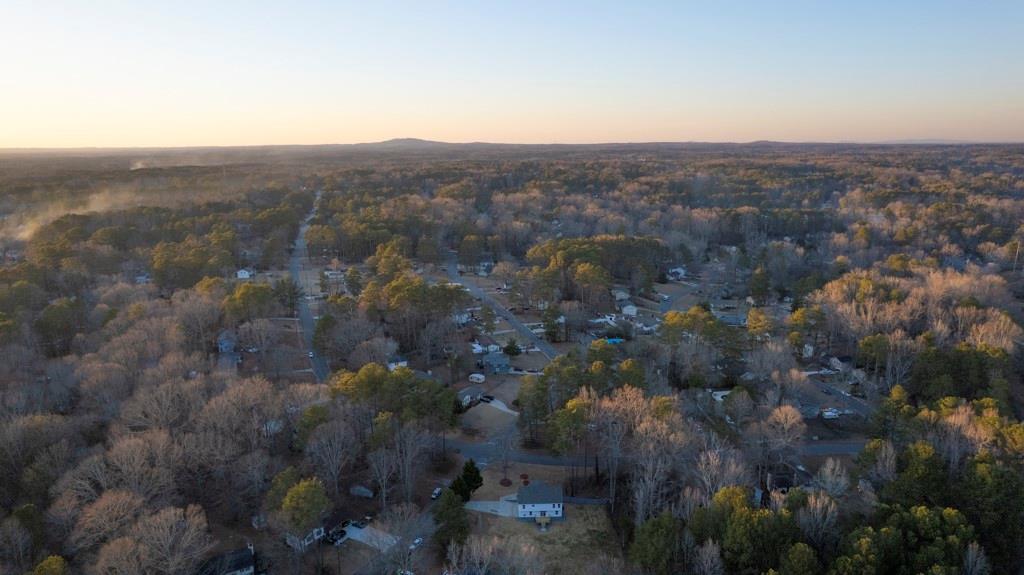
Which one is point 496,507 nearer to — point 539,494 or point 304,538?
point 539,494

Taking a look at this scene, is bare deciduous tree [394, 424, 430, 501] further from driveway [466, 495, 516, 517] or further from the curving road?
the curving road

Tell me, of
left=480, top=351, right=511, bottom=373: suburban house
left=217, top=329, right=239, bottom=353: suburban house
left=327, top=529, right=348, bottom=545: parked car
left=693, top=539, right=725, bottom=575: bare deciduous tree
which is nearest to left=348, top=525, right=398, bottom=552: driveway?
left=327, top=529, right=348, bottom=545: parked car

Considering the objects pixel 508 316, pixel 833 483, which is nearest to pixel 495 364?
pixel 508 316

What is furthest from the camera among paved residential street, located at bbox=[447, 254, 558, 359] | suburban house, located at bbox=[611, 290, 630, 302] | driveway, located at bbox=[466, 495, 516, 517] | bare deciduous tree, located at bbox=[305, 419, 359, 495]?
suburban house, located at bbox=[611, 290, 630, 302]

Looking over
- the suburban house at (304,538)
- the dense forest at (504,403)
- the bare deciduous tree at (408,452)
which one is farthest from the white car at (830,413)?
the suburban house at (304,538)

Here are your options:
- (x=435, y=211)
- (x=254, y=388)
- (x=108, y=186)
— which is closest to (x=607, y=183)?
(x=435, y=211)

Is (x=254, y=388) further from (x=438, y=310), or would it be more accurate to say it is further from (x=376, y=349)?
(x=438, y=310)

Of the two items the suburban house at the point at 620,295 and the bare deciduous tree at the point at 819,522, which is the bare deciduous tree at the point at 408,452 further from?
the suburban house at the point at 620,295
